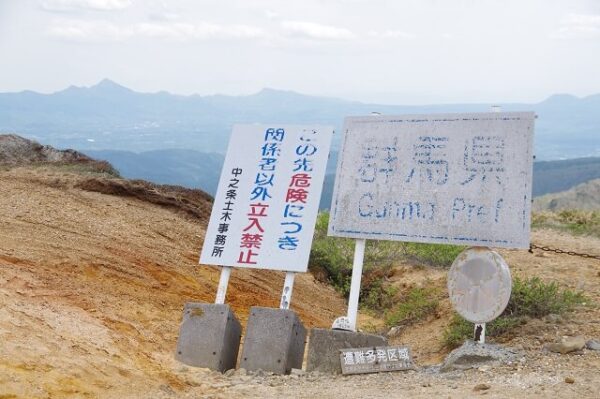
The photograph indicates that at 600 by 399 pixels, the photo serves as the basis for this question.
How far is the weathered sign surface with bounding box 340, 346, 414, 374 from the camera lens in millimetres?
7434

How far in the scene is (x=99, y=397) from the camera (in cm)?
627

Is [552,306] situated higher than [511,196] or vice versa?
[511,196]

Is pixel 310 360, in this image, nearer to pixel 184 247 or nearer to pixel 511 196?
pixel 511 196

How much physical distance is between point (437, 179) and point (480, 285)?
3.37 feet

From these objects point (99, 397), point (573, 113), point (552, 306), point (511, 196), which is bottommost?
point (99, 397)

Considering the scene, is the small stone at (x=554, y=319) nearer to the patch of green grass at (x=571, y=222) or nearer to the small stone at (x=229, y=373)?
the small stone at (x=229, y=373)

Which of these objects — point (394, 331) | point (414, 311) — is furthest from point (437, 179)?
point (414, 311)

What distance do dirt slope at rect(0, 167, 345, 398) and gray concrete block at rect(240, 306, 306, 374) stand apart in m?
0.66

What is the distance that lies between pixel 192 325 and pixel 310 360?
1081mm

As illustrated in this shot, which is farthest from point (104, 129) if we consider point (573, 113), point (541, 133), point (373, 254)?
point (373, 254)

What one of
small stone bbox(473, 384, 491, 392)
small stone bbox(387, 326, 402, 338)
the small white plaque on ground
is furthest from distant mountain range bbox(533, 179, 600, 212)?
small stone bbox(473, 384, 491, 392)

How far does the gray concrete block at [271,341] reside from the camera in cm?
763

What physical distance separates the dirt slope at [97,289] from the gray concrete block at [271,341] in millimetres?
665

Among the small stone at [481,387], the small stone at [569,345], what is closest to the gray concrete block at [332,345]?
the small stone at [481,387]
